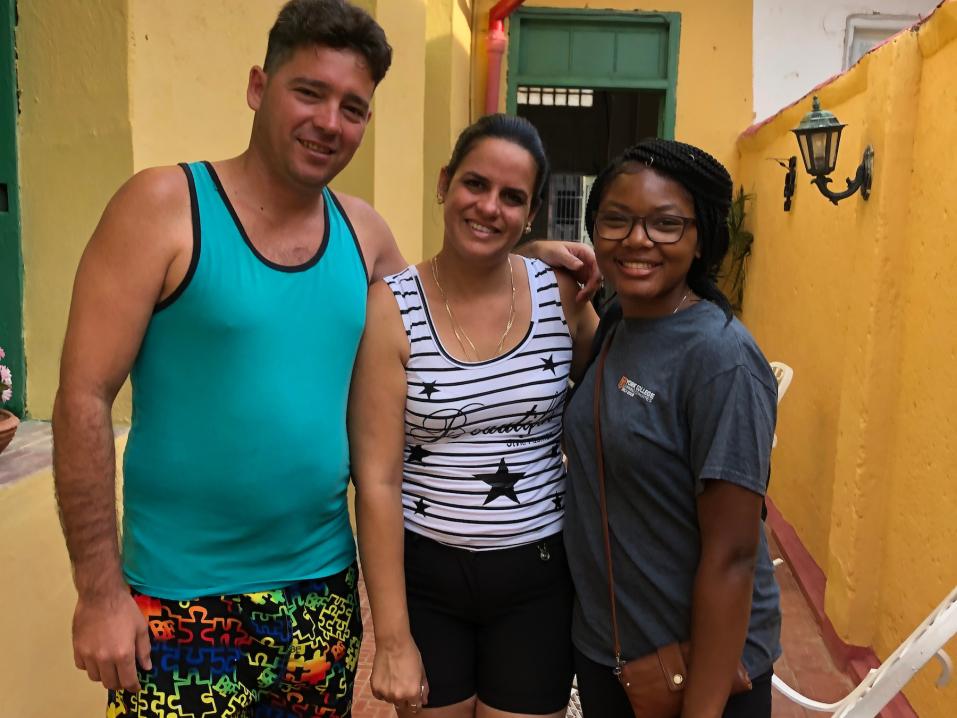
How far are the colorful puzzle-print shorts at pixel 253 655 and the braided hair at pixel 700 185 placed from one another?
92cm

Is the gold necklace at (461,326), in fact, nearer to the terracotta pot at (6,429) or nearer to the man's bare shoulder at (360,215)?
the man's bare shoulder at (360,215)

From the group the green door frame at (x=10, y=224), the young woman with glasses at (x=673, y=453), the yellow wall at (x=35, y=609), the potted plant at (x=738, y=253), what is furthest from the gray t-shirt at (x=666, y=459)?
the potted plant at (x=738, y=253)

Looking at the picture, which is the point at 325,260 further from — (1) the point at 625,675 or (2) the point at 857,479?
(2) the point at 857,479

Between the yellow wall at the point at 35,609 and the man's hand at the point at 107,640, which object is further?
the yellow wall at the point at 35,609

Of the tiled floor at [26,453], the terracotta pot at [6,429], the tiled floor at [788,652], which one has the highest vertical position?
the terracotta pot at [6,429]

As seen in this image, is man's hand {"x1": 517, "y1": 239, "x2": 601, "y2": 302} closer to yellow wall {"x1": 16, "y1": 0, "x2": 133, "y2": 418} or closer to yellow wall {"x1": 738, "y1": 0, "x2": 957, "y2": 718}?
yellow wall {"x1": 16, "y1": 0, "x2": 133, "y2": 418}

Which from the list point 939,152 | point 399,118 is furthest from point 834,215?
point 399,118

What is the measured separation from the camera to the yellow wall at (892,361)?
2939 mm

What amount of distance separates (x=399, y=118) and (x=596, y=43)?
3.40m

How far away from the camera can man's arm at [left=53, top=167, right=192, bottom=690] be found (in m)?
1.38

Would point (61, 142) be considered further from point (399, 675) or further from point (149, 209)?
point (399, 675)

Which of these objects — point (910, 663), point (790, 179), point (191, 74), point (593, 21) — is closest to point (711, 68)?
point (593, 21)

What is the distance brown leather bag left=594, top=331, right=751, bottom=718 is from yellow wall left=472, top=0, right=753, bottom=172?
19.9 ft

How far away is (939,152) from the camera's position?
3.08m
